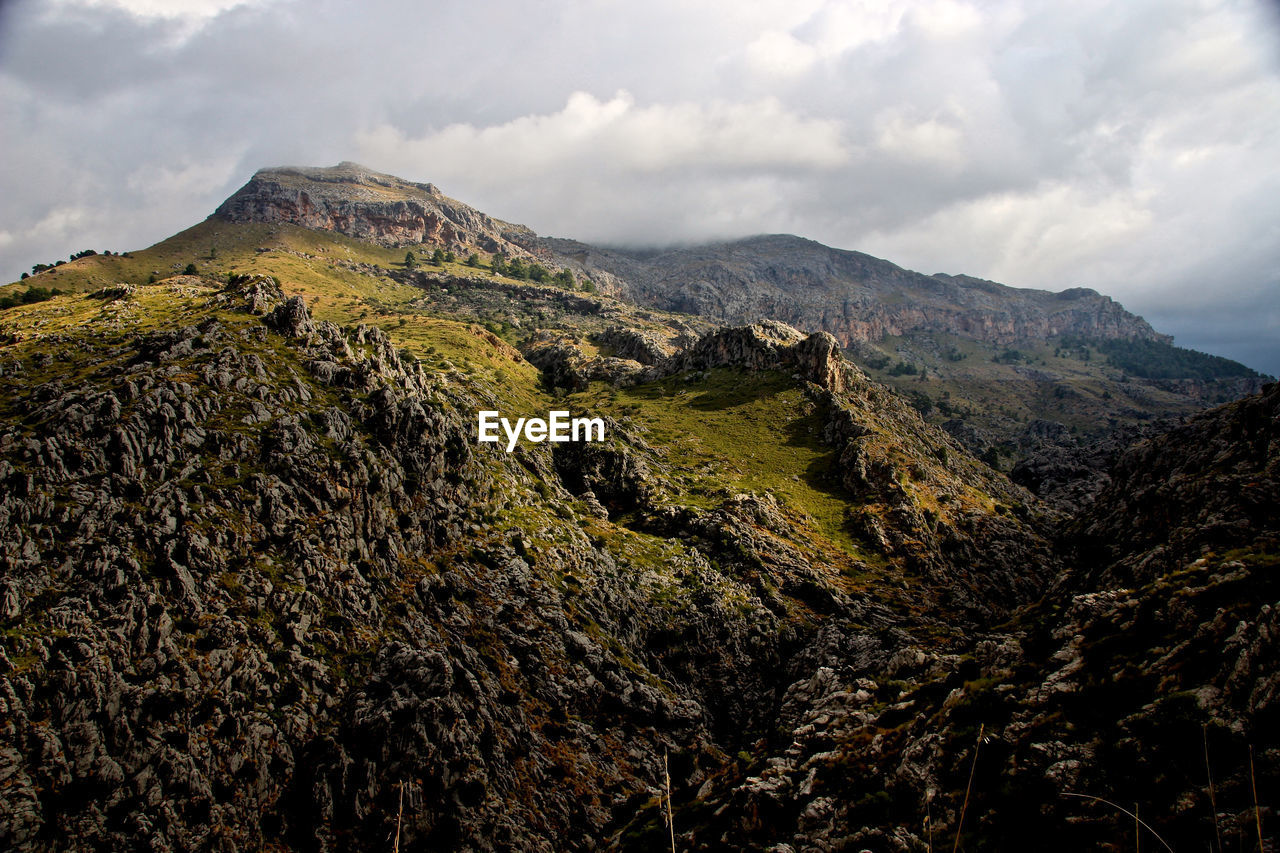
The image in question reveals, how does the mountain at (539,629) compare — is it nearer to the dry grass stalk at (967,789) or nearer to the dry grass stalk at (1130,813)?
the dry grass stalk at (1130,813)

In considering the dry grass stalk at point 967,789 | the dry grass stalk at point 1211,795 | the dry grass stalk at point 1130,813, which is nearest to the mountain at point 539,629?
the dry grass stalk at point 1211,795

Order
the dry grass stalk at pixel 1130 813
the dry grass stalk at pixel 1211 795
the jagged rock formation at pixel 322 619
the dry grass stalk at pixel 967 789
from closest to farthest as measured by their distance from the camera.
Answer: the dry grass stalk at pixel 1211 795, the dry grass stalk at pixel 1130 813, the dry grass stalk at pixel 967 789, the jagged rock formation at pixel 322 619

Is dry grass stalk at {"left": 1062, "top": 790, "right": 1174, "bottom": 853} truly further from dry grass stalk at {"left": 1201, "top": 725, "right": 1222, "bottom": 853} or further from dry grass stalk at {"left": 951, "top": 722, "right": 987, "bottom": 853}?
dry grass stalk at {"left": 951, "top": 722, "right": 987, "bottom": 853}

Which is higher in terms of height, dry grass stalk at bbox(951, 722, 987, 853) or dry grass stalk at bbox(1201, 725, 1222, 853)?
dry grass stalk at bbox(1201, 725, 1222, 853)

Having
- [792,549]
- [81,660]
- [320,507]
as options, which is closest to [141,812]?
[81,660]

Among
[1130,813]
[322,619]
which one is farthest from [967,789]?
[322,619]

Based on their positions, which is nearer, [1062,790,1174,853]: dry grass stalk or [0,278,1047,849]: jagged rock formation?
[1062,790,1174,853]: dry grass stalk

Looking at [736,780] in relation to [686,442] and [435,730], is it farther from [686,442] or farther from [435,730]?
[686,442]

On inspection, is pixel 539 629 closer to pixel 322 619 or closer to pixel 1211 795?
pixel 322 619

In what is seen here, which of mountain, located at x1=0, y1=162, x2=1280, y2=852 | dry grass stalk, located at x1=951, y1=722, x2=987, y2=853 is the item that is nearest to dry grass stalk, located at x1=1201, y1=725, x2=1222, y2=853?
mountain, located at x1=0, y1=162, x2=1280, y2=852
